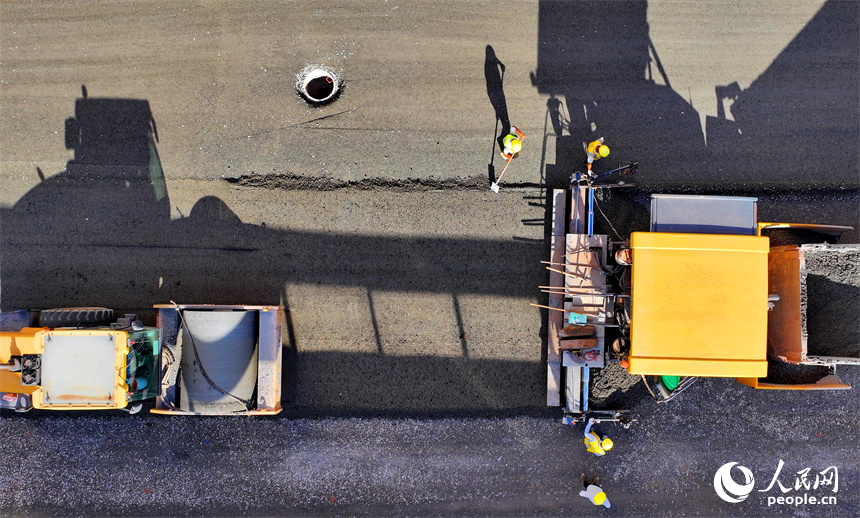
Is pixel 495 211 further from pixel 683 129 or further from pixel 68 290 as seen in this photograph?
pixel 68 290

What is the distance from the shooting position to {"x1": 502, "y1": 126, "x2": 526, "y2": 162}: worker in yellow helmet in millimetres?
8562

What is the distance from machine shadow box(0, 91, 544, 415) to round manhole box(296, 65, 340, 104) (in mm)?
2471

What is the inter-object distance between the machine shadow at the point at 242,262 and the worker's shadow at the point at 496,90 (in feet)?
6.54

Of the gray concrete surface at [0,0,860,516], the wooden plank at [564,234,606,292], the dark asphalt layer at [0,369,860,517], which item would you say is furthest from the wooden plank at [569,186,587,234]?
the dark asphalt layer at [0,369,860,517]

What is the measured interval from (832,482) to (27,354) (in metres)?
13.5

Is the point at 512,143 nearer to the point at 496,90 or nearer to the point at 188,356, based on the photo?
the point at 496,90

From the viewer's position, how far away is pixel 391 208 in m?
9.11

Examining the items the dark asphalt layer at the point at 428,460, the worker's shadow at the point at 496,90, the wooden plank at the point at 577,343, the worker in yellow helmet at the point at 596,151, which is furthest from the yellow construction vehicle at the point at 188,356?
the worker in yellow helmet at the point at 596,151

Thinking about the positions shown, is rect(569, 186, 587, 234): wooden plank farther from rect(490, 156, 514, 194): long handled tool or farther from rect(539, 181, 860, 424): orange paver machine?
Result: rect(490, 156, 514, 194): long handled tool

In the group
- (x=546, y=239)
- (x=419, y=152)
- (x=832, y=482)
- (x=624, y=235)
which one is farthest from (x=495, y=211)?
(x=832, y=482)

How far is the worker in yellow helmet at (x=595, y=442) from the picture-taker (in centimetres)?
866

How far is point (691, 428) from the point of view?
29.7 feet

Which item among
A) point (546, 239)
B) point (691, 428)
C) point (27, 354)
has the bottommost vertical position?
point (691, 428)

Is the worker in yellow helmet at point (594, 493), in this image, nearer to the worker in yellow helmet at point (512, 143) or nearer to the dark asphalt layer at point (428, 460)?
the dark asphalt layer at point (428, 460)
